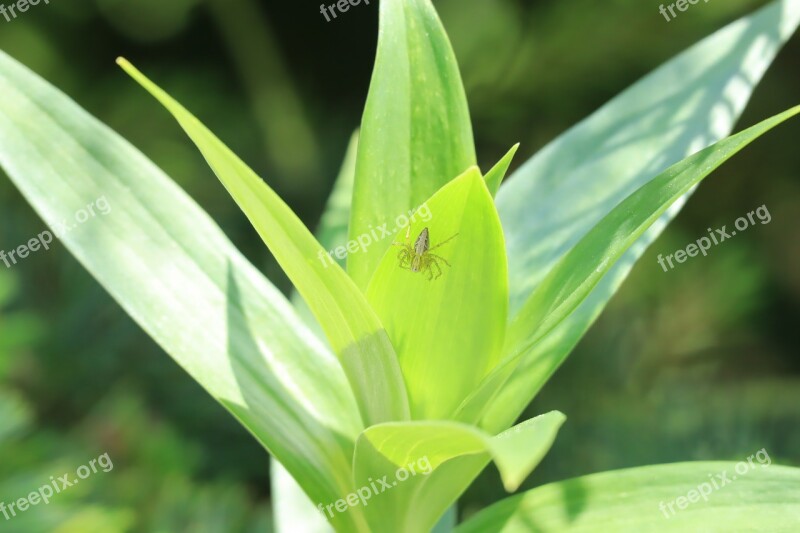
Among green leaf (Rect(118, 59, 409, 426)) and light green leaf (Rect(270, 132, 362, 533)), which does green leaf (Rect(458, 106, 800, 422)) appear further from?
light green leaf (Rect(270, 132, 362, 533))

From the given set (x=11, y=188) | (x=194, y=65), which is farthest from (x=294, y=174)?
(x=11, y=188)

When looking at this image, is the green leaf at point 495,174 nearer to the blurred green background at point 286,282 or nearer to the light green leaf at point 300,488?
the light green leaf at point 300,488

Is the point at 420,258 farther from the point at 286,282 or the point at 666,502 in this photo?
the point at 286,282

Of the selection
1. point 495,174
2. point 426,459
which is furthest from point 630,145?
point 426,459

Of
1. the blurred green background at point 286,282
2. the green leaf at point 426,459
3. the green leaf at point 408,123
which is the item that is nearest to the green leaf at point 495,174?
the green leaf at point 408,123

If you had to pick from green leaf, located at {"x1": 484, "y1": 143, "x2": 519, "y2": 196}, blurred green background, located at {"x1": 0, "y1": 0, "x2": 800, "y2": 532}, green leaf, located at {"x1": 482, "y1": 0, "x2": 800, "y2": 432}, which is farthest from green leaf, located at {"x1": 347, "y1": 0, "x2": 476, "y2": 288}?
blurred green background, located at {"x1": 0, "y1": 0, "x2": 800, "y2": 532}

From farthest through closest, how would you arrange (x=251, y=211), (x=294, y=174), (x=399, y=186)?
(x=294, y=174)
(x=399, y=186)
(x=251, y=211)

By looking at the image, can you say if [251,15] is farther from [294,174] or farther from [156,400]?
[156,400]
